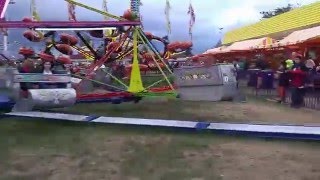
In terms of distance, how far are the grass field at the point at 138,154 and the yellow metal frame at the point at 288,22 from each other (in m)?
18.5

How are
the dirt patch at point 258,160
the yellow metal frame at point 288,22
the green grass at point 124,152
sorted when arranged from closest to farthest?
the dirt patch at point 258,160
the green grass at point 124,152
the yellow metal frame at point 288,22

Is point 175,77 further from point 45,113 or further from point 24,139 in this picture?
point 24,139

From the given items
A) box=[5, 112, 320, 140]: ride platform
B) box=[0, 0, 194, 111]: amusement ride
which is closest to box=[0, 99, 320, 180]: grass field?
box=[5, 112, 320, 140]: ride platform

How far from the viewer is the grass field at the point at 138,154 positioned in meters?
5.68

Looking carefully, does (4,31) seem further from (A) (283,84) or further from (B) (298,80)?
(A) (283,84)

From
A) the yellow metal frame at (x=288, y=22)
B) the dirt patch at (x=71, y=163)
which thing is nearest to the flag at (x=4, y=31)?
the dirt patch at (x=71, y=163)

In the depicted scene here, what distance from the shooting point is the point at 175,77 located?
1136 centimetres

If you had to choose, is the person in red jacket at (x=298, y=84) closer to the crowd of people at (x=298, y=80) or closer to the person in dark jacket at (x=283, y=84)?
the crowd of people at (x=298, y=80)

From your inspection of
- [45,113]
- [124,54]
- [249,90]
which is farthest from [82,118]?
[249,90]

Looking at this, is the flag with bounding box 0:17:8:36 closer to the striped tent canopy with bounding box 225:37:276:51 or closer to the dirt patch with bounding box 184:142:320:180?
the dirt patch with bounding box 184:142:320:180

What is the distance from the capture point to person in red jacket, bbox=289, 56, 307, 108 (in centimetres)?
1332

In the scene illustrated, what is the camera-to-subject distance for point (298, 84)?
526 inches

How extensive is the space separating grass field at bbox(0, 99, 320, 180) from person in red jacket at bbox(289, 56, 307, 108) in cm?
631

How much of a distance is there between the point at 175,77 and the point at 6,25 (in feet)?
12.6
